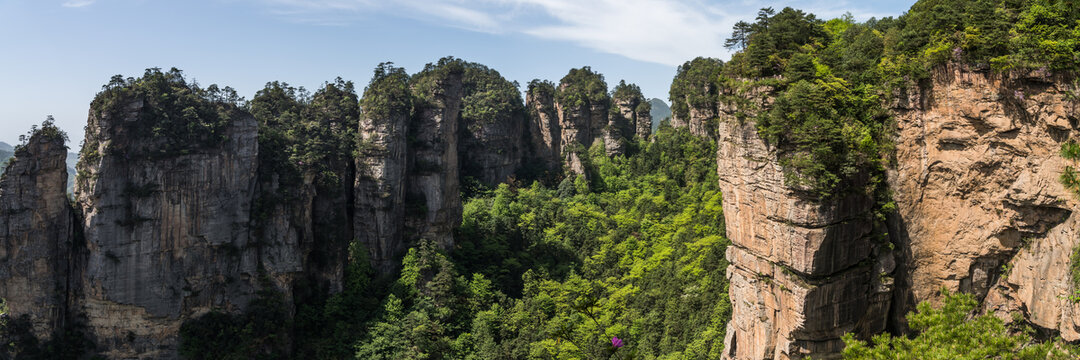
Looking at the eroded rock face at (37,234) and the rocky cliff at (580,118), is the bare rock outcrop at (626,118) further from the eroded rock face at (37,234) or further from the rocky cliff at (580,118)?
the eroded rock face at (37,234)

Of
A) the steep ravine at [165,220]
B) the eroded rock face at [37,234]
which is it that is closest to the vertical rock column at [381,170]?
the steep ravine at [165,220]

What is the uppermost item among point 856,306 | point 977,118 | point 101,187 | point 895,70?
point 895,70

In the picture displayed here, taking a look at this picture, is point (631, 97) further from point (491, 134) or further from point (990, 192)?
point (990, 192)

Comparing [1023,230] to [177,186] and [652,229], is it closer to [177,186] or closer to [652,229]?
[652,229]

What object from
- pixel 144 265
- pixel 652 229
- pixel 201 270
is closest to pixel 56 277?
pixel 144 265

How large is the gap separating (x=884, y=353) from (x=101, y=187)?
4028cm

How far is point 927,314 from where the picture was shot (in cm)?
2094

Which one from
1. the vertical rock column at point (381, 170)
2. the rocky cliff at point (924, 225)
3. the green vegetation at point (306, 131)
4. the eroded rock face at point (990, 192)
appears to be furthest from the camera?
the vertical rock column at point (381, 170)

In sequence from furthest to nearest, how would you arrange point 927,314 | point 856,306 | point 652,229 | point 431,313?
point 652,229 → point 431,313 → point 856,306 → point 927,314

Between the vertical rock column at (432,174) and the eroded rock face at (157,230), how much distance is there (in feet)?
42.4

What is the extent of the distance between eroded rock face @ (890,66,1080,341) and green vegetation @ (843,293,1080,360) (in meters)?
0.56

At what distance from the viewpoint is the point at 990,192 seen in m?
19.9

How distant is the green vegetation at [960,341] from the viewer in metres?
16.9

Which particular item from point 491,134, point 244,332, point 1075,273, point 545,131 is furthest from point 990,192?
point 545,131
